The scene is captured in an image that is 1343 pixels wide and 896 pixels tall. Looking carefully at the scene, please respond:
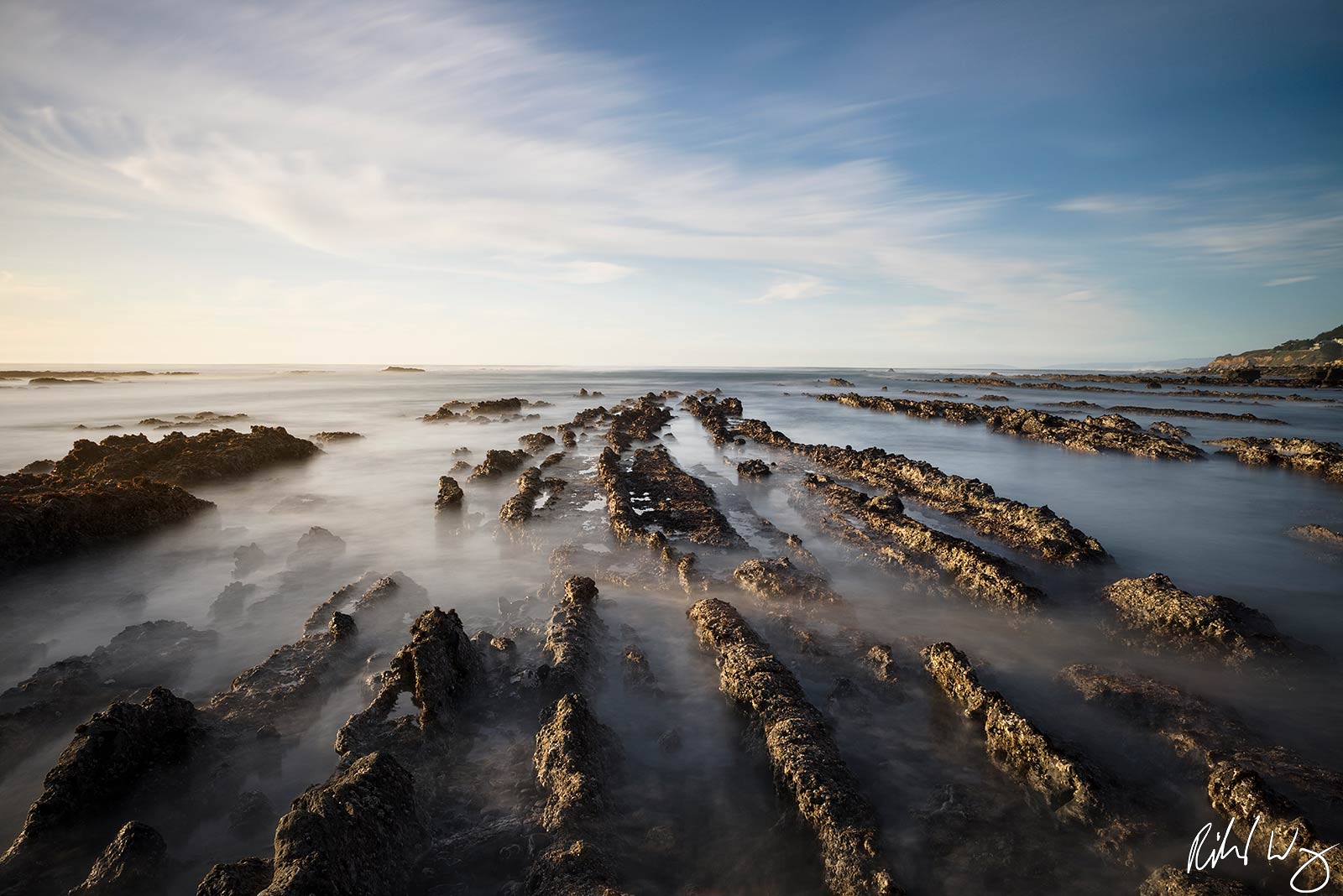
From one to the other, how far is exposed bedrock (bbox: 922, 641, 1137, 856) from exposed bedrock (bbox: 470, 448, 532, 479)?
11.0 meters

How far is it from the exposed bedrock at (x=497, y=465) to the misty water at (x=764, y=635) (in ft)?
1.71

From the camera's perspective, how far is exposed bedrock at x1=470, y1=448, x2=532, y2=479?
42.8 feet

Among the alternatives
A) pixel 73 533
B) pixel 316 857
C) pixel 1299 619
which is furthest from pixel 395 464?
pixel 1299 619

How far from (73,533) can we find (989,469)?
59.8ft

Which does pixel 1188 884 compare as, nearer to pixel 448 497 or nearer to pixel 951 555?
pixel 951 555

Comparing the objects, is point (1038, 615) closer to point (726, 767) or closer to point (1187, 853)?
point (1187, 853)

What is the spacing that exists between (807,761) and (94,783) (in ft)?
14.6

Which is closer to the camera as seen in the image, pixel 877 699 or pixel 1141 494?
pixel 877 699

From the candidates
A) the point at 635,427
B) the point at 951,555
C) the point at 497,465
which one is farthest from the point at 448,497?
the point at 635,427

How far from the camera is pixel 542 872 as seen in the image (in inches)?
113

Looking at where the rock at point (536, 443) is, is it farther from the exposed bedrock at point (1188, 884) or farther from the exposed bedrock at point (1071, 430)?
the exposed bedrock at point (1071, 430)

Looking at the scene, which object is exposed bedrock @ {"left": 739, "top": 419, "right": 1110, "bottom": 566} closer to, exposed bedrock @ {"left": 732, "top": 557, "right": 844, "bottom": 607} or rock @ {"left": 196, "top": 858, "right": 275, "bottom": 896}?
exposed bedrock @ {"left": 732, "top": 557, "right": 844, "bottom": 607}
